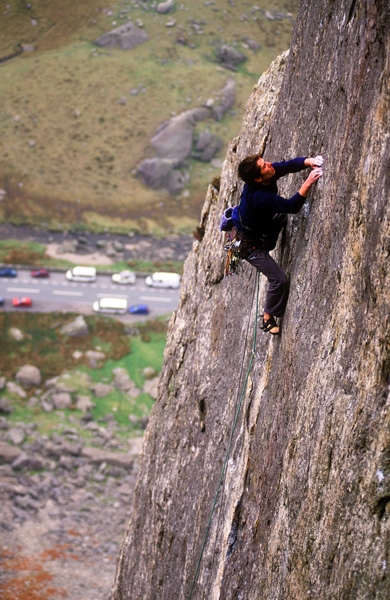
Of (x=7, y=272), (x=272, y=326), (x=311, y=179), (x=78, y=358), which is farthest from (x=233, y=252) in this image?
(x=7, y=272)

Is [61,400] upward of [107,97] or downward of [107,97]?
downward

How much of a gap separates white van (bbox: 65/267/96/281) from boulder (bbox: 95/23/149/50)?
109ft

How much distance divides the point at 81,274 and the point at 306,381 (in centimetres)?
5230

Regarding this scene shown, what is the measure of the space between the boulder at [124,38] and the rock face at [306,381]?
6848cm

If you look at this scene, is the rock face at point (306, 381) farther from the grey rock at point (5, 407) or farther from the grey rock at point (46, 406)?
the grey rock at point (5, 407)

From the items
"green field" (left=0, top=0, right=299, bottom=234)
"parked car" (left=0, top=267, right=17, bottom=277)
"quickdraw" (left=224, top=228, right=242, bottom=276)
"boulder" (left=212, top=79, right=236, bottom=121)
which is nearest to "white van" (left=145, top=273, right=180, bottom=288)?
"green field" (left=0, top=0, right=299, bottom=234)

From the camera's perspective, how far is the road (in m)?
57.6

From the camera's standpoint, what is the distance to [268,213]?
34.6 feet

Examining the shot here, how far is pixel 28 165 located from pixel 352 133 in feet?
217

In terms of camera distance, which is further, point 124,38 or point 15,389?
point 124,38

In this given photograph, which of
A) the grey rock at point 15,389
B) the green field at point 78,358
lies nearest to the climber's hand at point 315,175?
the green field at point 78,358

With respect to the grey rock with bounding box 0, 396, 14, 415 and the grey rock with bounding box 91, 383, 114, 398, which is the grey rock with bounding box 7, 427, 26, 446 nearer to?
the grey rock with bounding box 0, 396, 14, 415

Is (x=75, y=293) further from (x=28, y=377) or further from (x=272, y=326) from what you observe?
(x=272, y=326)

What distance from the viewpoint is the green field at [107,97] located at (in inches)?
2749
